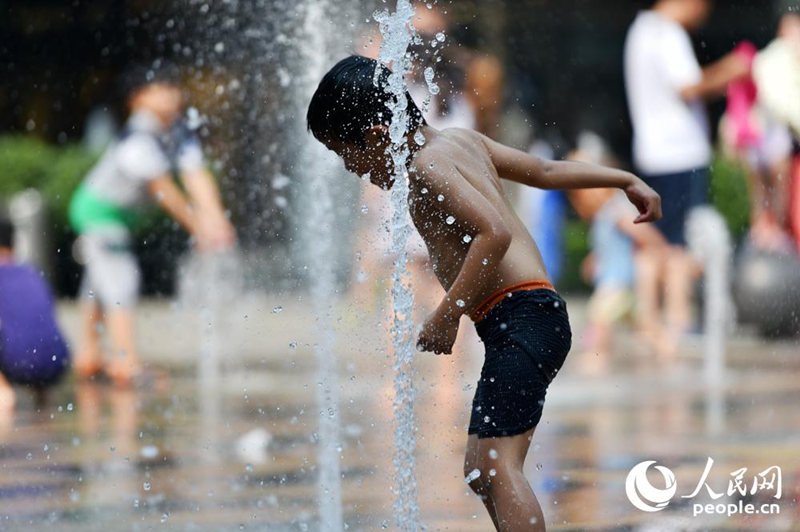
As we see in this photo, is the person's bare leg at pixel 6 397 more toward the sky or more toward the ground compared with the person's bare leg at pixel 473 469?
more toward the sky

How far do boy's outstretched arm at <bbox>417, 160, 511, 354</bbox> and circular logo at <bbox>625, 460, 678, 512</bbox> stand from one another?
144 centimetres

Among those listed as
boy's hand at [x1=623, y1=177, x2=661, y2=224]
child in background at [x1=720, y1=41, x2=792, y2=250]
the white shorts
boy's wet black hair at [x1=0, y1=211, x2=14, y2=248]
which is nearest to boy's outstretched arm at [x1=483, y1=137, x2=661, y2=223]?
boy's hand at [x1=623, y1=177, x2=661, y2=224]

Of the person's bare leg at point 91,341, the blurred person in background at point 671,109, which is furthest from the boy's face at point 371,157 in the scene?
the person's bare leg at point 91,341

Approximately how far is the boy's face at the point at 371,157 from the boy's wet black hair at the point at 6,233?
14.9 ft

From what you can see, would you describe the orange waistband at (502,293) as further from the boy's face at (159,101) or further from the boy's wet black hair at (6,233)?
the boy's face at (159,101)

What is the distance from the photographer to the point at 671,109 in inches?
354

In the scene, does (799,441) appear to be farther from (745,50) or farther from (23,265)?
(745,50)

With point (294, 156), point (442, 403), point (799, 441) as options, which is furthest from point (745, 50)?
point (799, 441)

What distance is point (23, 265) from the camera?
786cm

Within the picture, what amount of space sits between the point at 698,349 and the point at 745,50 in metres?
1.99

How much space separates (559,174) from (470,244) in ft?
1.53

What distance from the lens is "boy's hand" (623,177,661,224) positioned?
3.85 m

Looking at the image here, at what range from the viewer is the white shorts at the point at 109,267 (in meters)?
8.87

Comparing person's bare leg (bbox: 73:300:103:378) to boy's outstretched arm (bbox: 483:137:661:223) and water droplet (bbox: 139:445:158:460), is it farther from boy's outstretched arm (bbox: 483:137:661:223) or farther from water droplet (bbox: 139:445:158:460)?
boy's outstretched arm (bbox: 483:137:661:223)
